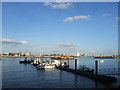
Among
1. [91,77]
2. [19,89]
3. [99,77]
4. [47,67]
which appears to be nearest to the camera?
[19,89]

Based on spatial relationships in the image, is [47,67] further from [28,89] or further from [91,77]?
[28,89]

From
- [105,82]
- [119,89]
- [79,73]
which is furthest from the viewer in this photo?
[79,73]

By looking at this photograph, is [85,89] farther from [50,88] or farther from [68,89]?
[50,88]

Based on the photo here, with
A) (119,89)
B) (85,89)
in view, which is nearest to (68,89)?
(85,89)

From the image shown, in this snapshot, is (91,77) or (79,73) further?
(79,73)

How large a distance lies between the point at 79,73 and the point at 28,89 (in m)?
15.3

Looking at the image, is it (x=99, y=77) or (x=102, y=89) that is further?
(x=99, y=77)

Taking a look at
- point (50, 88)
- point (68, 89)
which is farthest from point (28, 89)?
point (68, 89)

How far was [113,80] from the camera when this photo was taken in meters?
22.7

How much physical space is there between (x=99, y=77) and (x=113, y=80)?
7.29 feet

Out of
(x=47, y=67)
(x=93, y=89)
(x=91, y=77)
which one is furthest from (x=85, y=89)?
(x=47, y=67)

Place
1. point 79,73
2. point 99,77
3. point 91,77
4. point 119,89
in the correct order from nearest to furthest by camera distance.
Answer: point 119,89 → point 99,77 → point 91,77 → point 79,73

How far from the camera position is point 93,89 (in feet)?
63.1

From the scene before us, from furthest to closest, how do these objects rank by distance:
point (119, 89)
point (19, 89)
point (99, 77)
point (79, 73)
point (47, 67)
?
point (47, 67) < point (79, 73) < point (99, 77) < point (19, 89) < point (119, 89)
